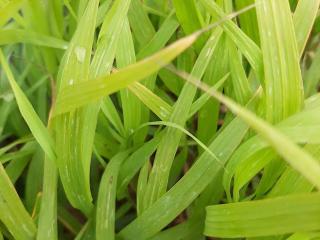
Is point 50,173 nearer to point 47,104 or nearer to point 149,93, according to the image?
point 149,93

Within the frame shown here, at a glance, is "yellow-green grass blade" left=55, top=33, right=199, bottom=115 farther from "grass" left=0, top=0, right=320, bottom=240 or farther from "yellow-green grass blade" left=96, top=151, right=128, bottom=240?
"yellow-green grass blade" left=96, top=151, right=128, bottom=240

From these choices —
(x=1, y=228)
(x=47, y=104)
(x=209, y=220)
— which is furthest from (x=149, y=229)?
(x=47, y=104)

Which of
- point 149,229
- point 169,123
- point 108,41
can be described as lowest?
point 149,229

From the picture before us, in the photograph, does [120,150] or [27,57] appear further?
[27,57]

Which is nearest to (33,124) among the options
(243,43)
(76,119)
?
(76,119)

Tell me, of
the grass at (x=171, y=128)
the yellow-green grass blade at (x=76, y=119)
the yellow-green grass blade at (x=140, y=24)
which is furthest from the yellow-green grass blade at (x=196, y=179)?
the yellow-green grass blade at (x=140, y=24)

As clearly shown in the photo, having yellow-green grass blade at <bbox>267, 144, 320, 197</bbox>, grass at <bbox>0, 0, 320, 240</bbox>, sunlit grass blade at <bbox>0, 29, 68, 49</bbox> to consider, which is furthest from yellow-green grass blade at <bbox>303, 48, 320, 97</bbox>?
sunlit grass blade at <bbox>0, 29, 68, 49</bbox>

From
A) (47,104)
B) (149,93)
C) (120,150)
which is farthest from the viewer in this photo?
(47,104)
